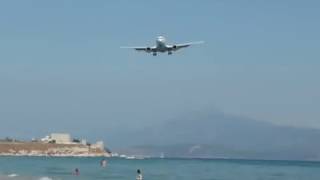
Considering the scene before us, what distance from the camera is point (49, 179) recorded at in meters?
86.2

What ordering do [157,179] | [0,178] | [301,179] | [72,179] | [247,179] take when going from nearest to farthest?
1. [0,178]
2. [72,179]
3. [157,179]
4. [247,179]
5. [301,179]

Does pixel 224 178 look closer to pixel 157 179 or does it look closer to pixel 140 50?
pixel 157 179

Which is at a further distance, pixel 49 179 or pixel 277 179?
pixel 277 179

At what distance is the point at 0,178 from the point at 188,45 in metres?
34.5

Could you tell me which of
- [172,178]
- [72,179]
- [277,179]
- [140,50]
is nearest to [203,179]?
[172,178]

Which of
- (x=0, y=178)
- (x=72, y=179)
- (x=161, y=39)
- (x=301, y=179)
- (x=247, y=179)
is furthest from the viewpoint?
(x=301, y=179)

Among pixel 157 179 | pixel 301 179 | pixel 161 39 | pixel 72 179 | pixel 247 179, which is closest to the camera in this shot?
pixel 161 39

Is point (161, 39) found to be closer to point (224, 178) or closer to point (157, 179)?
point (157, 179)

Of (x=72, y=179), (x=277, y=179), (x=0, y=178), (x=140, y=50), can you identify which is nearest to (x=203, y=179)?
(x=277, y=179)

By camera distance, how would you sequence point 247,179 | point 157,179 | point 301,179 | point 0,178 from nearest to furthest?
point 0,178, point 157,179, point 247,179, point 301,179

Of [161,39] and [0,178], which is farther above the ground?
[161,39]

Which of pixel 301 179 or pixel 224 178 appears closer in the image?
pixel 224 178

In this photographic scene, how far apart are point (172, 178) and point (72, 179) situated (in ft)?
50.7

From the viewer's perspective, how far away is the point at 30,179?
85.2 meters
